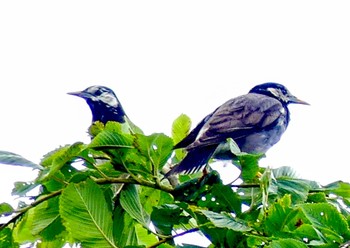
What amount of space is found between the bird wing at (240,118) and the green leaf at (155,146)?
1548 mm

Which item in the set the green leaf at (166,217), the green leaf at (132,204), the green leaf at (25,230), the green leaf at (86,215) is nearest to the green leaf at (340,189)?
the green leaf at (166,217)

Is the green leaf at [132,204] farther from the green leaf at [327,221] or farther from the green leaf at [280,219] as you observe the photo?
the green leaf at [327,221]

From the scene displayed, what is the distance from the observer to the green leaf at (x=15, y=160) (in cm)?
281

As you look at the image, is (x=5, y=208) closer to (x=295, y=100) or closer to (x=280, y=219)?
(x=280, y=219)

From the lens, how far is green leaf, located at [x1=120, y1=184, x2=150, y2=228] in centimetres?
285

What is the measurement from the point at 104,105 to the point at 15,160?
386cm

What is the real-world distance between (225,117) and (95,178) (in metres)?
Answer: 2.43

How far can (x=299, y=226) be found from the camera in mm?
2635

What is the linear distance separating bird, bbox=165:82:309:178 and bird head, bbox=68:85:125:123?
1200 millimetres

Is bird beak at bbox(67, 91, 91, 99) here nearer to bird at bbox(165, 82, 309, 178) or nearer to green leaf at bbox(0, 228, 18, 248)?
bird at bbox(165, 82, 309, 178)

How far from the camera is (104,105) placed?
6.68 metres

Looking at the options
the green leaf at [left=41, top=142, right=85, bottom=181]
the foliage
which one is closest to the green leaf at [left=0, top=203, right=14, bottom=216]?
the foliage

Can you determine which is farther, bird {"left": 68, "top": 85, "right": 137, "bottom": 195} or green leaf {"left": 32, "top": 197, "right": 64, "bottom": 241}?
bird {"left": 68, "top": 85, "right": 137, "bottom": 195}

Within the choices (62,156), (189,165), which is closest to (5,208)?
(62,156)
